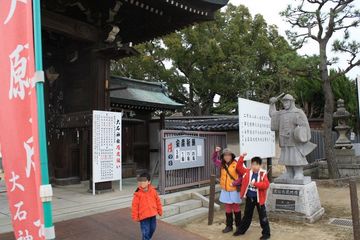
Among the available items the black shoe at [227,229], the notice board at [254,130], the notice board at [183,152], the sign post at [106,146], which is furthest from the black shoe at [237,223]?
the sign post at [106,146]

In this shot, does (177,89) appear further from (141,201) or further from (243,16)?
(141,201)

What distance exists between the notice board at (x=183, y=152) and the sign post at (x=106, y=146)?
1216mm

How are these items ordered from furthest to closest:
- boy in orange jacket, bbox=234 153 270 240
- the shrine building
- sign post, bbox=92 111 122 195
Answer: the shrine building < sign post, bbox=92 111 122 195 < boy in orange jacket, bbox=234 153 270 240

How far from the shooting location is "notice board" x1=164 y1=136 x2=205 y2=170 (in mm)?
9180

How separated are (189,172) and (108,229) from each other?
13.1 ft

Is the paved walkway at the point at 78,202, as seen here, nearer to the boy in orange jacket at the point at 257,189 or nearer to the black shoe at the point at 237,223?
the black shoe at the point at 237,223

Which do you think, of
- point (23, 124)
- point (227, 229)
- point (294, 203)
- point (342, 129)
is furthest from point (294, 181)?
point (342, 129)

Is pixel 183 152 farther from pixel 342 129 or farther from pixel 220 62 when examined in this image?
pixel 220 62

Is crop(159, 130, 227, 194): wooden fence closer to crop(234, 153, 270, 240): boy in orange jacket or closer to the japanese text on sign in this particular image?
the japanese text on sign

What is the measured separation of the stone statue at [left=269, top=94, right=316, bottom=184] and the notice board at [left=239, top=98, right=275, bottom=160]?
66cm

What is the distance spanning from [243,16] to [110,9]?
19.6m

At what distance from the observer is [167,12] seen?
9.97 metres

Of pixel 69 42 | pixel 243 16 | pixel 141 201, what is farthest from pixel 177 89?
pixel 141 201

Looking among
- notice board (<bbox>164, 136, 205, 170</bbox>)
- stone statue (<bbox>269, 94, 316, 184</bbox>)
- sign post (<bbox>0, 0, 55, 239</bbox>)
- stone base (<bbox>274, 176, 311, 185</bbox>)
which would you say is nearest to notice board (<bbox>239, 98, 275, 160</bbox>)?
stone statue (<bbox>269, 94, 316, 184</bbox>)
